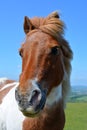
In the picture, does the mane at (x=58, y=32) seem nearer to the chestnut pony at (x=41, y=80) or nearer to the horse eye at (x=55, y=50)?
the chestnut pony at (x=41, y=80)

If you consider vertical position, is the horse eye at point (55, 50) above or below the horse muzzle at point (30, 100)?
above

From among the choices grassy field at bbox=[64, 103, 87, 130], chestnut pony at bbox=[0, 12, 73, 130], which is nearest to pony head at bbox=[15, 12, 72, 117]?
chestnut pony at bbox=[0, 12, 73, 130]

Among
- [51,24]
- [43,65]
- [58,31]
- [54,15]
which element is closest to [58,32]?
[58,31]

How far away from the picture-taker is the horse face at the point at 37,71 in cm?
477

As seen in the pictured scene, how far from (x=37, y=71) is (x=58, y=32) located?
0.93m

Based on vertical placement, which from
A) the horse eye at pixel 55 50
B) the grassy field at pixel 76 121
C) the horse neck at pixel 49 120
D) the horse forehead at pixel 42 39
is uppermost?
the horse forehead at pixel 42 39

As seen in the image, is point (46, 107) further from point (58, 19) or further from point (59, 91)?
point (58, 19)

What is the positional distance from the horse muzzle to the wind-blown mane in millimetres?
1137

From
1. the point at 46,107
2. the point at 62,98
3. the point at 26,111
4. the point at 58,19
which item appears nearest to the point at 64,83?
the point at 62,98

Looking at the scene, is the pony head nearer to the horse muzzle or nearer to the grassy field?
the horse muzzle

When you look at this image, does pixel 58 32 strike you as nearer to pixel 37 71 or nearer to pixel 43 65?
pixel 43 65

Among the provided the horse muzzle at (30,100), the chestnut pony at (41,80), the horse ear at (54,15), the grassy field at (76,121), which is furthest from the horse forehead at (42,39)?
the grassy field at (76,121)

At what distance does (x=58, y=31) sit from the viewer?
5.74 m

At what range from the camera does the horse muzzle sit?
15.5 ft
